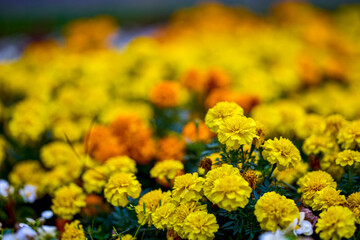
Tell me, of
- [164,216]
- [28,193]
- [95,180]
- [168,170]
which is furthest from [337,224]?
[28,193]

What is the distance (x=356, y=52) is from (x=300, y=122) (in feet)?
9.29

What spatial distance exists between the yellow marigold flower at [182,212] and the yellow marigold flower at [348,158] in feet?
1.88

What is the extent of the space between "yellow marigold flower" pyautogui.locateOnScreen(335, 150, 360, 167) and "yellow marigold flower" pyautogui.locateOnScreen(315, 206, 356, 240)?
0.92 feet

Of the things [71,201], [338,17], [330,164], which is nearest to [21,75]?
[71,201]

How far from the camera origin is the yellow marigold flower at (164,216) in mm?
1229

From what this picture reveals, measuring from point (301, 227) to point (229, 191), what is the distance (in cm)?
28

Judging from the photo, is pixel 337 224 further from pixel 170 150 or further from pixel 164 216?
pixel 170 150

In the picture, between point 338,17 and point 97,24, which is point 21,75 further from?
point 338,17

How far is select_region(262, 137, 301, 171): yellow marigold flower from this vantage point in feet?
4.11

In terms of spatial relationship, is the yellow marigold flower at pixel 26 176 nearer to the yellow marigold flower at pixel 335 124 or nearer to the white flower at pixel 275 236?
the white flower at pixel 275 236

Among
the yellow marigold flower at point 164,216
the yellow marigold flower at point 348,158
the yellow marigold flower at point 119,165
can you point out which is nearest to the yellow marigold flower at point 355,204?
the yellow marigold flower at point 348,158

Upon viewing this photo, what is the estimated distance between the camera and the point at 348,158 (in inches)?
53.9

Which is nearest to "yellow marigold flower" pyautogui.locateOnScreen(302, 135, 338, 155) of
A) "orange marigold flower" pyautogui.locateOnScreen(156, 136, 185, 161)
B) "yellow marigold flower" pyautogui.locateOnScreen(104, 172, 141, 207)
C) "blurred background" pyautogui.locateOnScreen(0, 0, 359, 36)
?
"orange marigold flower" pyautogui.locateOnScreen(156, 136, 185, 161)

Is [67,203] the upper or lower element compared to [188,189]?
lower
